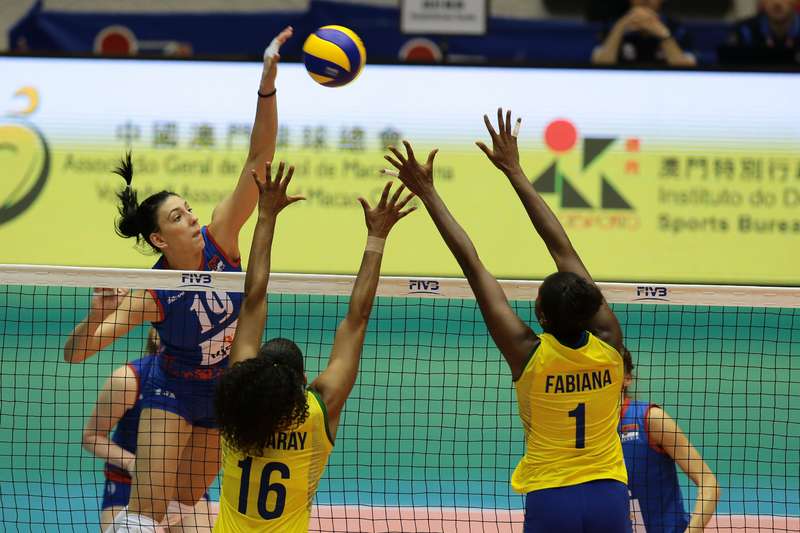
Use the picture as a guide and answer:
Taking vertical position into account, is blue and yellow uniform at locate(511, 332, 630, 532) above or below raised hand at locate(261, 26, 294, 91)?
below

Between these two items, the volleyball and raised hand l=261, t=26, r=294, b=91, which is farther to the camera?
the volleyball

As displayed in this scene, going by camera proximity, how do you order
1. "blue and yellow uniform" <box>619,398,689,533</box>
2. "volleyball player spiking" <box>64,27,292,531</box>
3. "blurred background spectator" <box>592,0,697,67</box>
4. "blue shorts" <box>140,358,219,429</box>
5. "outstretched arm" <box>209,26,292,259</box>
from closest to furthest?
"outstretched arm" <box>209,26,292,259</box>, "volleyball player spiking" <box>64,27,292,531</box>, "blue shorts" <box>140,358,219,429</box>, "blue and yellow uniform" <box>619,398,689,533</box>, "blurred background spectator" <box>592,0,697,67</box>

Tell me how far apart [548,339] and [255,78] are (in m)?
8.98

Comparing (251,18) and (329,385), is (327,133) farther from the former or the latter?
(329,385)

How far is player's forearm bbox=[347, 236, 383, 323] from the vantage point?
14.6 feet

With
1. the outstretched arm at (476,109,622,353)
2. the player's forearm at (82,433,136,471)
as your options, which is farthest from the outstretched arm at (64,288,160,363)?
the outstretched arm at (476,109,622,353)

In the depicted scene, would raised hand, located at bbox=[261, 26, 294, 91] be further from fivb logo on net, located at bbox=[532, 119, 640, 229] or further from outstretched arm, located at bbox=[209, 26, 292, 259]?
fivb logo on net, located at bbox=[532, 119, 640, 229]

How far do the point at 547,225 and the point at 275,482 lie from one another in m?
1.72

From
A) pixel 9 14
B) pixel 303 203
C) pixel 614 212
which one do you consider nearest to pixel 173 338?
pixel 303 203

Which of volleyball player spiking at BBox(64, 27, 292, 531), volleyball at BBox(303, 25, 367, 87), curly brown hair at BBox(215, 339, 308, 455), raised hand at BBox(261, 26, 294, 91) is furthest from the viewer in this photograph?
volleyball at BBox(303, 25, 367, 87)

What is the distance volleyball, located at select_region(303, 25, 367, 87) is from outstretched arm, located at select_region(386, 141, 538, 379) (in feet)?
5.59

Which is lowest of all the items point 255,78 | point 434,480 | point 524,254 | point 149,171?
point 434,480

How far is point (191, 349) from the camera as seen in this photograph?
5820mm

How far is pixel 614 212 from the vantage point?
40.3 ft
